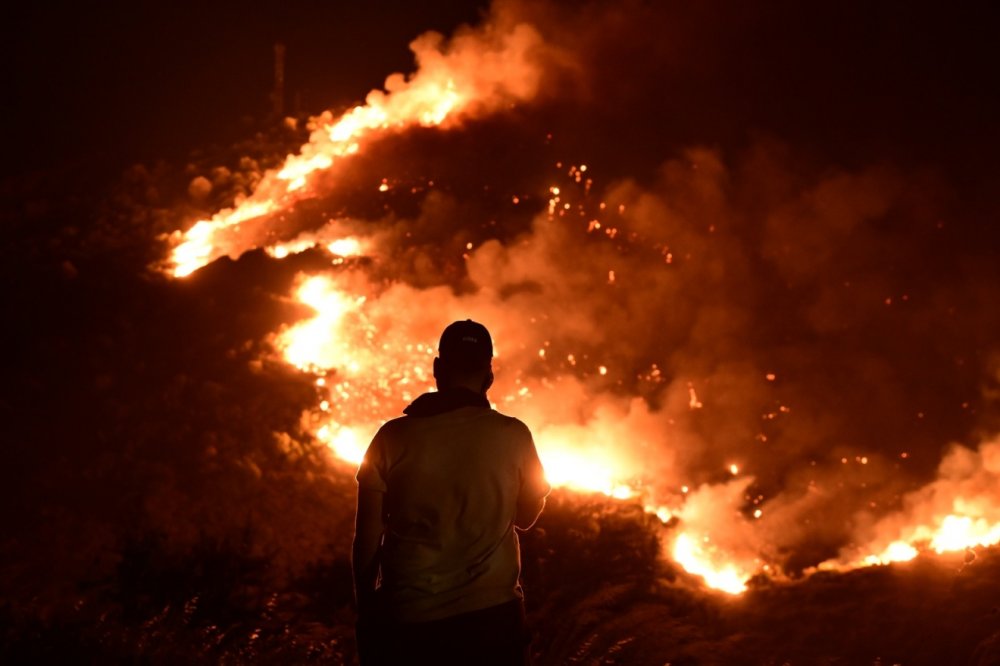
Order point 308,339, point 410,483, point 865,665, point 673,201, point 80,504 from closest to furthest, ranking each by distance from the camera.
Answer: point 410,483, point 865,665, point 80,504, point 308,339, point 673,201

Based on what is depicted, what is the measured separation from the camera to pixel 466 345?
2.83 metres

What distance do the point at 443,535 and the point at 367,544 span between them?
0.30 meters

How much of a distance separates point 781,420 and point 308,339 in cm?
594

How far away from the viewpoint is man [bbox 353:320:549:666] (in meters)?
2.62

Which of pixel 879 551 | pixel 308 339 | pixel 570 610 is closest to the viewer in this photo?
pixel 570 610

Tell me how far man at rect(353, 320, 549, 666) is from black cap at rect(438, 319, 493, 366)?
0.11 metres

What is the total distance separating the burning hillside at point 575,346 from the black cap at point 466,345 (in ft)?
10.6

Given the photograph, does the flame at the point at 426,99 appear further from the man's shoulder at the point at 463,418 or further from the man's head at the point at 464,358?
the man's shoulder at the point at 463,418

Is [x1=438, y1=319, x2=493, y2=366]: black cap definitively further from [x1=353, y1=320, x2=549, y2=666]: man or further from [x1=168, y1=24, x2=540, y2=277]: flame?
[x1=168, y1=24, x2=540, y2=277]: flame

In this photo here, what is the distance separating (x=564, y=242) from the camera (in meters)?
11.0

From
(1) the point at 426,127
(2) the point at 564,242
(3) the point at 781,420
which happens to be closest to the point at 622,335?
(2) the point at 564,242

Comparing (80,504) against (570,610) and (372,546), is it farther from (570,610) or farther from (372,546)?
(372,546)

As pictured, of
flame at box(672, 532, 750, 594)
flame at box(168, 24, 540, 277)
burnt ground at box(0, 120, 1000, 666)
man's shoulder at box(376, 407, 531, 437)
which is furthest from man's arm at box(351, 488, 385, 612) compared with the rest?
flame at box(168, 24, 540, 277)

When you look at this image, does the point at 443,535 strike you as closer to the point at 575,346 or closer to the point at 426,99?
the point at 575,346
